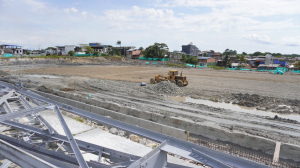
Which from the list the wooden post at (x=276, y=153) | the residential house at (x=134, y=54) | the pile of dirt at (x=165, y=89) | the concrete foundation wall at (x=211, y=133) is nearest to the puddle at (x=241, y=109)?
the pile of dirt at (x=165, y=89)

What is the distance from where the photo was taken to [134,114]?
1178cm

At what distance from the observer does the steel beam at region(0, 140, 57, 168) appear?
3.18 metres

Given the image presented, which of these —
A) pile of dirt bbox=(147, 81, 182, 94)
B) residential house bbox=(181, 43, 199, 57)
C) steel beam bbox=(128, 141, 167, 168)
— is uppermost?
residential house bbox=(181, 43, 199, 57)

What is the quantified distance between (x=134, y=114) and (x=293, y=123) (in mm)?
9556

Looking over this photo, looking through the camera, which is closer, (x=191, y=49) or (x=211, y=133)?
(x=211, y=133)

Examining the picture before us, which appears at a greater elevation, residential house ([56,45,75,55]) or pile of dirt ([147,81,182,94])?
residential house ([56,45,75,55])

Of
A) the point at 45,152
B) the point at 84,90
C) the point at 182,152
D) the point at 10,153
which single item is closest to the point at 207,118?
the point at 182,152

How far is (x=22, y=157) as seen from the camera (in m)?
3.48

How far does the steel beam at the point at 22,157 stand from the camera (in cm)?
318

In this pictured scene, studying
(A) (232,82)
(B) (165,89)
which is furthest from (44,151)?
(A) (232,82)

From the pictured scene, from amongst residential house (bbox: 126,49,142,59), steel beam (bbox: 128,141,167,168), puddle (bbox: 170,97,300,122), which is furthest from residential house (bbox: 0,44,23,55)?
steel beam (bbox: 128,141,167,168)

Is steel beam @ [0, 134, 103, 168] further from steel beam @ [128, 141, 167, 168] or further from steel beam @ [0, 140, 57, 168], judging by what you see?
steel beam @ [128, 141, 167, 168]

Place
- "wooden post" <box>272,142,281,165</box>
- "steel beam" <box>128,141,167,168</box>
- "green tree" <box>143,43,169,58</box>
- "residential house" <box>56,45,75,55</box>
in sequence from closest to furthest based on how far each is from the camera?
"steel beam" <box>128,141,167,168</box>, "wooden post" <box>272,142,281,165</box>, "green tree" <box>143,43,169,58</box>, "residential house" <box>56,45,75,55</box>

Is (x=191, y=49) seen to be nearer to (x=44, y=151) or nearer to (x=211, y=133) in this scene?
(x=211, y=133)
